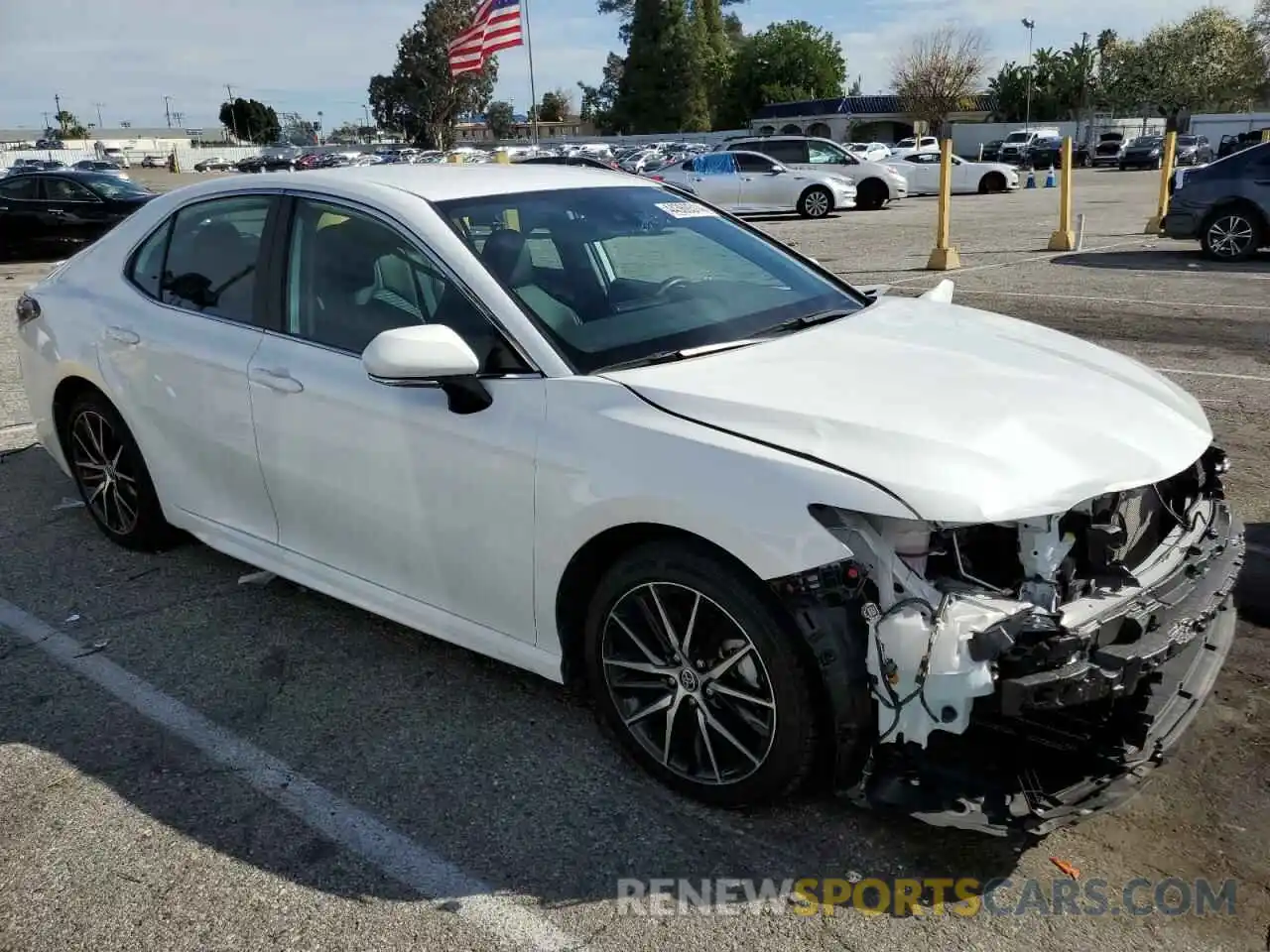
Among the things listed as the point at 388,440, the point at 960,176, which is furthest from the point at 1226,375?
the point at 960,176

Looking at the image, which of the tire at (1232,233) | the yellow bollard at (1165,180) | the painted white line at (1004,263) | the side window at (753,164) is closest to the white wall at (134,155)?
the side window at (753,164)

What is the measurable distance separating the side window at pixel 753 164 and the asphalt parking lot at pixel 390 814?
1872 centimetres

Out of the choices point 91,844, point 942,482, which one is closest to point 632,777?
point 942,482

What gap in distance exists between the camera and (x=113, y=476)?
4.70 m

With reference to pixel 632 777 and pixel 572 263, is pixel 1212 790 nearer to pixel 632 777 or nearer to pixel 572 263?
pixel 632 777

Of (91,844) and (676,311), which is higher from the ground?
(676,311)

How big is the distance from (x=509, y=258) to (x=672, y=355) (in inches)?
25.7

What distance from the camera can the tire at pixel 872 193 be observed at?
23984 millimetres

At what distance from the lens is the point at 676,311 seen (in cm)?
343

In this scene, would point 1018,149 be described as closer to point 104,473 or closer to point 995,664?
point 104,473

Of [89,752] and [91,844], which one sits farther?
[89,752]

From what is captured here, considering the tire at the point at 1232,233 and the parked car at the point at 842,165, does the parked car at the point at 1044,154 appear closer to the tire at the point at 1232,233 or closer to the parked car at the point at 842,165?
the parked car at the point at 842,165

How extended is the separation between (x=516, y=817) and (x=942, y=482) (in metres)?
1.49

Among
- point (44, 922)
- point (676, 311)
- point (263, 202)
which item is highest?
point (263, 202)
